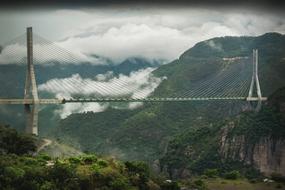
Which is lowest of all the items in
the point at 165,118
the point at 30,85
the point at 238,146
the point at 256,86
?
the point at 238,146

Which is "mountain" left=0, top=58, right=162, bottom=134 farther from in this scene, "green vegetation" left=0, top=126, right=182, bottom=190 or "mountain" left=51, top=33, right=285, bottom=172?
"mountain" left=51, top=33, right=285, bottom=172

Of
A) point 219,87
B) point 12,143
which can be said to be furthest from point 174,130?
point 12,143

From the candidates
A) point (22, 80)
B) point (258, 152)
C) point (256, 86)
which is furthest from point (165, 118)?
point (22, 80)

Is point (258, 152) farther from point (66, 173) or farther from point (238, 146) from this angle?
point (66, 173)

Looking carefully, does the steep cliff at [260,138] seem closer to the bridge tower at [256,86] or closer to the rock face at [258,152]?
the rock face at [258,152]

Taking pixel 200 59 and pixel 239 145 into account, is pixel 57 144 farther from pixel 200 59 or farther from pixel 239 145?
pixel 200 59
